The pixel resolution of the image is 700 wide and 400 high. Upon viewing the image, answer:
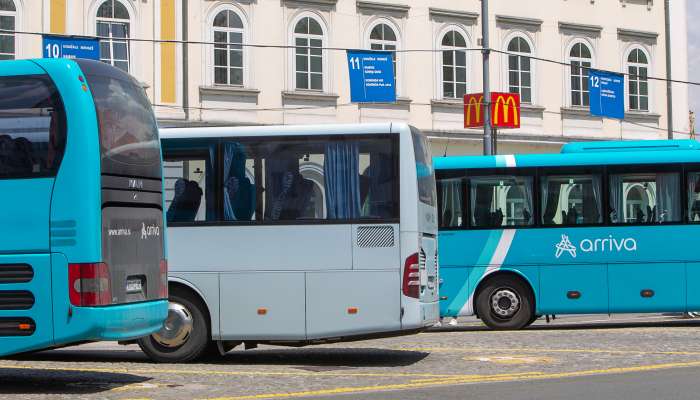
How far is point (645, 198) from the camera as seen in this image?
2189 cm

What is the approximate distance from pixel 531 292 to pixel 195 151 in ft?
27.3

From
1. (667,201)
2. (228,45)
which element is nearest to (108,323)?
(667,201)

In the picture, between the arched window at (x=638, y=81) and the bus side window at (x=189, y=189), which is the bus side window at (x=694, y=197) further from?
the arched window at (x=638, y=81)

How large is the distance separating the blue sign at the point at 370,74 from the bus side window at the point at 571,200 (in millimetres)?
8756

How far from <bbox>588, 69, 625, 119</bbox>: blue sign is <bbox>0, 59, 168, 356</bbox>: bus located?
74.4 ft

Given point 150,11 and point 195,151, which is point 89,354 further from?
point 150,11

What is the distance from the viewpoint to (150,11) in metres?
34.6

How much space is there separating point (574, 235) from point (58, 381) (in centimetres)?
1100

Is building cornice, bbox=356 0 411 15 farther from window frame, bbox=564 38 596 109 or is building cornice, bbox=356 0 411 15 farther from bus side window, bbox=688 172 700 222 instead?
bus side window, bbox=688 172 700 222

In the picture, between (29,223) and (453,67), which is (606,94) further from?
(29,223)

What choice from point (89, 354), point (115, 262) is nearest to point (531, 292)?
point (89, 354)

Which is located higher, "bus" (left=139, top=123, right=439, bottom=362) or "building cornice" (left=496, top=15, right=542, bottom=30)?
"building cornice" (left=496, top=15, right=542, bottom=30)

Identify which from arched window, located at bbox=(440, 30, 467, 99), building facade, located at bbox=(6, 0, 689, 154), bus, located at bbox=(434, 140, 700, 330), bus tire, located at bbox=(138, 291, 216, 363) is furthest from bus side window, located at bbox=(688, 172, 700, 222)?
arched window, located at bbox=(440, 30, 467, 99)

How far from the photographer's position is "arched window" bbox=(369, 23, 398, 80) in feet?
127
